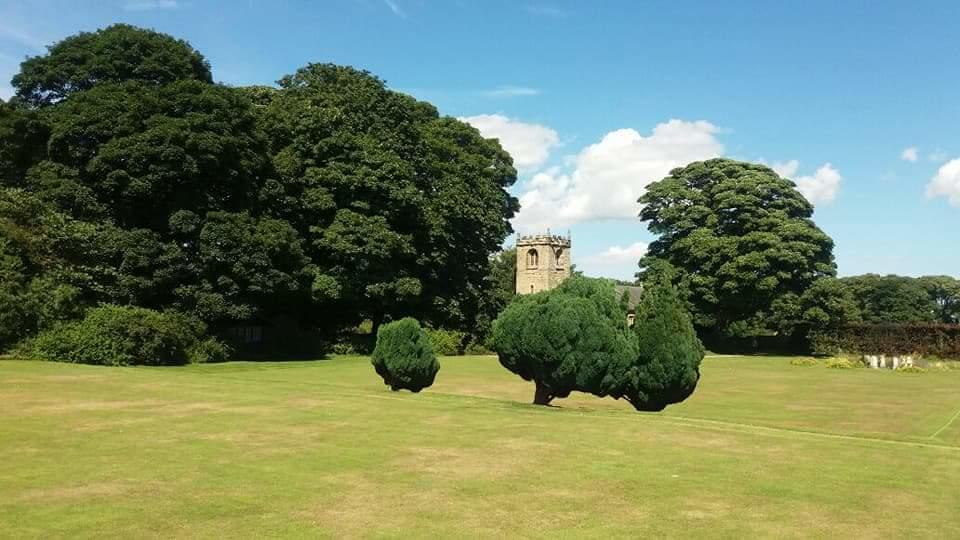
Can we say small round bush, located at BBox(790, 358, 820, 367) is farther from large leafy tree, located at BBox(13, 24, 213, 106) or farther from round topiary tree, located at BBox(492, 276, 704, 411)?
large leafy tree, located at BBox(13, 24, 213, 106)

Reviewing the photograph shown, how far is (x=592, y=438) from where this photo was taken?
1320 centimetres

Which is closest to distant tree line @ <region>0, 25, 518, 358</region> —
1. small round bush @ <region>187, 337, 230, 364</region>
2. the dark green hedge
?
small round bush @ <region>187, 337, 230, 364</region>

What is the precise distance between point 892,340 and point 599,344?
4779 centimetres

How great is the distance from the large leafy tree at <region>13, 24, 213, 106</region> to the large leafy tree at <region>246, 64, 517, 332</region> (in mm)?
6589

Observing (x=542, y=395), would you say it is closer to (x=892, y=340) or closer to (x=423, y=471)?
(x=423, y=471)

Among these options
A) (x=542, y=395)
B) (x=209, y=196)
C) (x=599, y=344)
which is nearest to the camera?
(x=599, y=344)

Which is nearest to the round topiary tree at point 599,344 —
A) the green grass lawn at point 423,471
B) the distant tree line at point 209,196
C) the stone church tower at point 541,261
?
the green grass lawn at point 423,471

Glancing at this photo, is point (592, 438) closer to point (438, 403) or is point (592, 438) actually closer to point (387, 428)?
point (387, 428)

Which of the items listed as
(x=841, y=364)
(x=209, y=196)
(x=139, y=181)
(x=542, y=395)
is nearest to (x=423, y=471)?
(x=542, y=395)

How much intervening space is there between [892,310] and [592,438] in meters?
95.5

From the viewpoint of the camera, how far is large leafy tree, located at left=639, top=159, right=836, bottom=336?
61.2m

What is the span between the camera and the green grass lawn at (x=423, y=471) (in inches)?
314

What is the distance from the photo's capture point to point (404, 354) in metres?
21.9

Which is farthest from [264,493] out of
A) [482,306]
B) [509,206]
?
[509,206]
